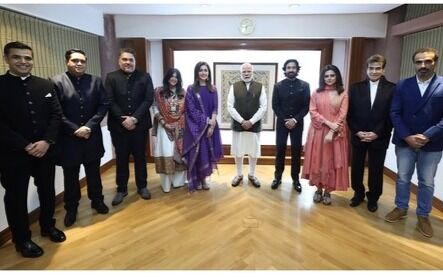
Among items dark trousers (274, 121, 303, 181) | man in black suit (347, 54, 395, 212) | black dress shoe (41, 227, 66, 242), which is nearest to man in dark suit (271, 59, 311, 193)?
dark trousers (274, 121, 303, 181)

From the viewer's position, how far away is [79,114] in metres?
2.50

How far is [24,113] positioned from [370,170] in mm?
2966

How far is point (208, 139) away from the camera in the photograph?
3303 mm

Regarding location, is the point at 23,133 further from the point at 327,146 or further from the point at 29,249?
the point at 327,146

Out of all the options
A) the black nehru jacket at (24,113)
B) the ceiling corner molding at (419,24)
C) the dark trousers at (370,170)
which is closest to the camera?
the black nehru jacket at (24,113)

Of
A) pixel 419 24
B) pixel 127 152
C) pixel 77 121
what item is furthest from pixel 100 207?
pixel 419 24

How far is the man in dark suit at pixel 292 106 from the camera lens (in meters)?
3.19

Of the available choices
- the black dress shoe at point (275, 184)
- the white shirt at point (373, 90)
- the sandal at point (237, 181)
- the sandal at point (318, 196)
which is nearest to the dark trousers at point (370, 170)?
the sandal at point (318, 196)

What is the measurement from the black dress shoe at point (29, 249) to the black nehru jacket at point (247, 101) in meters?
2.18

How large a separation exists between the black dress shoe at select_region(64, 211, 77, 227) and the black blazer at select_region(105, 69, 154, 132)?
2.76 ft

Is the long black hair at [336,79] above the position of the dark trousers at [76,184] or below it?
above

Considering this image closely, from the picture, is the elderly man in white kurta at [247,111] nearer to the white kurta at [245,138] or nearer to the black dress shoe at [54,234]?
the white kurta at [245,138]

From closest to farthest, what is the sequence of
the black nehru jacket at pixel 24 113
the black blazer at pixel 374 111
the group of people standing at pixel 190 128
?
the black nehru jacket at pixel 24 113 < the group of people standing at pixel 190 128 < the black blazer at pixel 374 111
